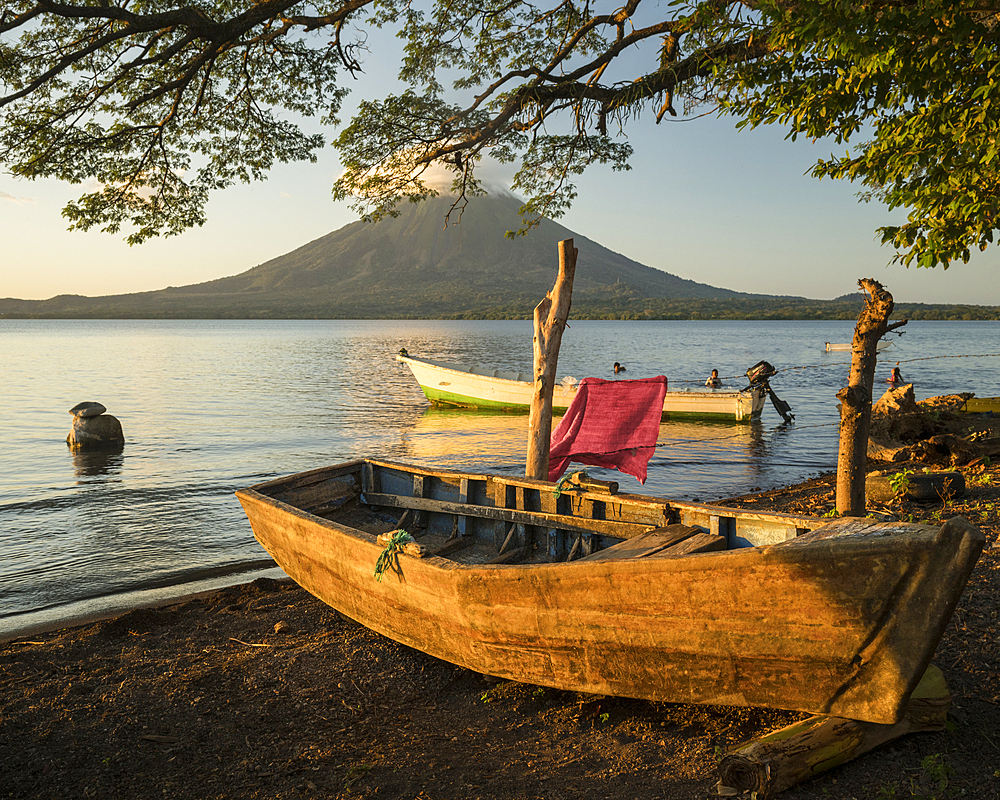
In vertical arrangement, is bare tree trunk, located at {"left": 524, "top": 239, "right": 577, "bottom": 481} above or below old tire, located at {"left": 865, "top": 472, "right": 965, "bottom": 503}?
above

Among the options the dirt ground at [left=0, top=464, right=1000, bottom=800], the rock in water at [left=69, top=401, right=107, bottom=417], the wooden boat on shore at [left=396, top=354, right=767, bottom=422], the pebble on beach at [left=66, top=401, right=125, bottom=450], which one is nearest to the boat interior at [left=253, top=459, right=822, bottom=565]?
the dirt ground at [left=0, top=464, right=1000, bottom=800]

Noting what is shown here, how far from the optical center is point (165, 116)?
1185cm

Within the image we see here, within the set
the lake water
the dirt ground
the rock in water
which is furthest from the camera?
the rock in water

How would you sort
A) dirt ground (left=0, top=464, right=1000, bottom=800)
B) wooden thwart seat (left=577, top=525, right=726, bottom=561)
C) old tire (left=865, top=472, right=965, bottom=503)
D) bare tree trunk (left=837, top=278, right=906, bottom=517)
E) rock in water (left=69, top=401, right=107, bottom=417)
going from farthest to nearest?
1. rock in water (left=69, top=401, right=107, bottom=417)
2. old tire (left=865, top=472, right=965, bottom=503)
3. bare tree trunk (left=837, top=278, right=906, bottom=517)
4. wooden thwart seat (left=577, top=525, right=726, bottom=561)
5. dirt ground (left=0, top=464, right=1000, bottom=800)

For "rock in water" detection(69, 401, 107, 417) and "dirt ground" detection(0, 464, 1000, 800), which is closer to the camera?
"dirt ground" detection(0, 464, 1000, 800)

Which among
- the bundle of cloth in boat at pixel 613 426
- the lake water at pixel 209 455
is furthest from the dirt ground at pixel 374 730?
the bundle of cloth in boat at pixel 613 426

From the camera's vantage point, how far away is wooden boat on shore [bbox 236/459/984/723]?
3.29m

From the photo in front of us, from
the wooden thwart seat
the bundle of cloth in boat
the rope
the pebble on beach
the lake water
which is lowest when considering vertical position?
the lake water

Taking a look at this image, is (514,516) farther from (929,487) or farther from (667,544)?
(929,487)

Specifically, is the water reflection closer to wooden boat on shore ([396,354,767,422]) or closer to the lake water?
the lake water

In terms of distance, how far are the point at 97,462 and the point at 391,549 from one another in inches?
593

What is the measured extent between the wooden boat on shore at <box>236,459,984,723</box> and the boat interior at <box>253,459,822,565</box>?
1.0 inches

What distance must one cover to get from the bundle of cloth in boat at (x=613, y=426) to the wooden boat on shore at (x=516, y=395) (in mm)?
9241

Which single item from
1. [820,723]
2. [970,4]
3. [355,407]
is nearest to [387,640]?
[820,723]
